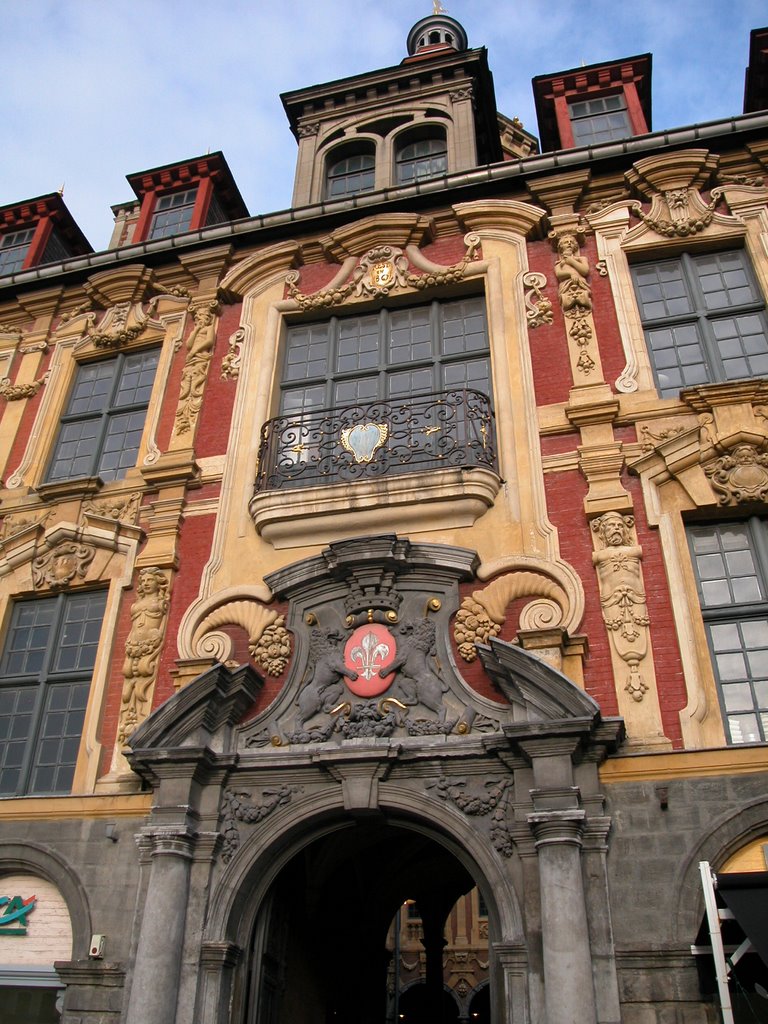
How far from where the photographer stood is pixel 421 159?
14047 millimetres

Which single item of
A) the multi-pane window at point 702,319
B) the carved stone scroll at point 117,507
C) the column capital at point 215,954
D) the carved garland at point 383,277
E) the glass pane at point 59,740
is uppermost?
the carved garland at point 383,277

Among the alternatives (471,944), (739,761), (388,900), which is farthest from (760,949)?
(471,944)

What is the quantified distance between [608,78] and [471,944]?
25508 mm

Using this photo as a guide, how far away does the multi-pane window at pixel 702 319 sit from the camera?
10.1 metres

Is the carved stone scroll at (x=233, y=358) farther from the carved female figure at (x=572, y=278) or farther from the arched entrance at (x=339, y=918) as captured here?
the arched entrance at (x=339, y=918)

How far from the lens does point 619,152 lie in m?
11.8

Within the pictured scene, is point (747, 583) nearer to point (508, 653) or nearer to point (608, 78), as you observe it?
point (508, 653)

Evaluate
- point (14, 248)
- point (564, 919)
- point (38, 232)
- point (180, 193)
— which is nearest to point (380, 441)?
point (564, 919)

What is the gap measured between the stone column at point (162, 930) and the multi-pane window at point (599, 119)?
36.1 feet

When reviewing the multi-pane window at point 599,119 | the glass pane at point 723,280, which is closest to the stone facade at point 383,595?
the glass pane at point 723,280

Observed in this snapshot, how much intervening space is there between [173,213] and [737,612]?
36.5ft

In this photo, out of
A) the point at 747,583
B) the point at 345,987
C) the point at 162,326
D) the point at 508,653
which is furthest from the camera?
the point at 162,326

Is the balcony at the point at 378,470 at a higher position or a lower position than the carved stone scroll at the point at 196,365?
lower

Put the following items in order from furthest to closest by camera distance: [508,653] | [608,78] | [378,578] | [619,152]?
[608,78], [619,152], [378,578], [508,653]
